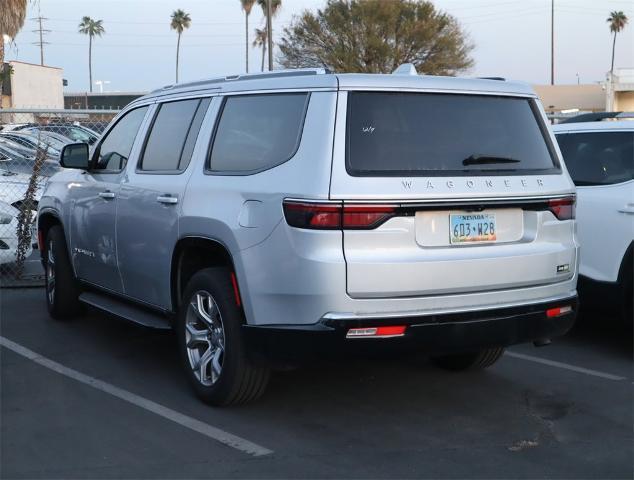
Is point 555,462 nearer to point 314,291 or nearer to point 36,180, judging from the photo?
point 314,291

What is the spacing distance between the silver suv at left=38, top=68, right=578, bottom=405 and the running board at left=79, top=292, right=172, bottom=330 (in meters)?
0.13

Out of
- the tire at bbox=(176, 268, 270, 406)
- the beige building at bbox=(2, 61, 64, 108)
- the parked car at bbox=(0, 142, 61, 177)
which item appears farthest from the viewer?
the beige building at bbox=(2, 61, 64, 108)

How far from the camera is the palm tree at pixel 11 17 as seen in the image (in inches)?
819

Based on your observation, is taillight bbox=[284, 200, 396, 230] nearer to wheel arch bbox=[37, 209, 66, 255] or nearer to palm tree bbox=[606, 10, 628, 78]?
wheel arch bbox=[37, 209, 66, 255]

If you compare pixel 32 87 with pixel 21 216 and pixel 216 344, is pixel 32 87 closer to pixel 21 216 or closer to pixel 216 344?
pixel 21 216

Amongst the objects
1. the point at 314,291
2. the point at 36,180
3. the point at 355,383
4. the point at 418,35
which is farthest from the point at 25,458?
the point at 418,35

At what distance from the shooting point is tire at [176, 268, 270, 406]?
4.99 metres

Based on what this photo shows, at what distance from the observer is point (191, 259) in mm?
5598

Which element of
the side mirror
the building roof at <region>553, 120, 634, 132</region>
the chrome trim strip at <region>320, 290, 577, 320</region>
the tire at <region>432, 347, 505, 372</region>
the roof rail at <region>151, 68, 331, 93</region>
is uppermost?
the roof rail at <region>151, 68, 331, 93</region>

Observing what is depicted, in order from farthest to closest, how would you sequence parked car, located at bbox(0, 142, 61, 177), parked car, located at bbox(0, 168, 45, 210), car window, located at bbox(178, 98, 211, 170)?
parked car, located at bbox(0, 142, 61, 177), parked car, located at bbox(0, 168, 45, 210), car window, located at bbox(178, 98, 211, 170)

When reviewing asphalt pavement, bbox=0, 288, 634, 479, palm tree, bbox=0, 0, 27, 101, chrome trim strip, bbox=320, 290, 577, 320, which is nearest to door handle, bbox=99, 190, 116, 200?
asphalt pavement, bbox=0, 288, 634, 479

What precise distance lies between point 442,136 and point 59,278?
4.15 meters

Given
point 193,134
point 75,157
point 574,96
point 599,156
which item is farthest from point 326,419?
point 574,96

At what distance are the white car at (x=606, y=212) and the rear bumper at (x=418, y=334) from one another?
1722 mm
